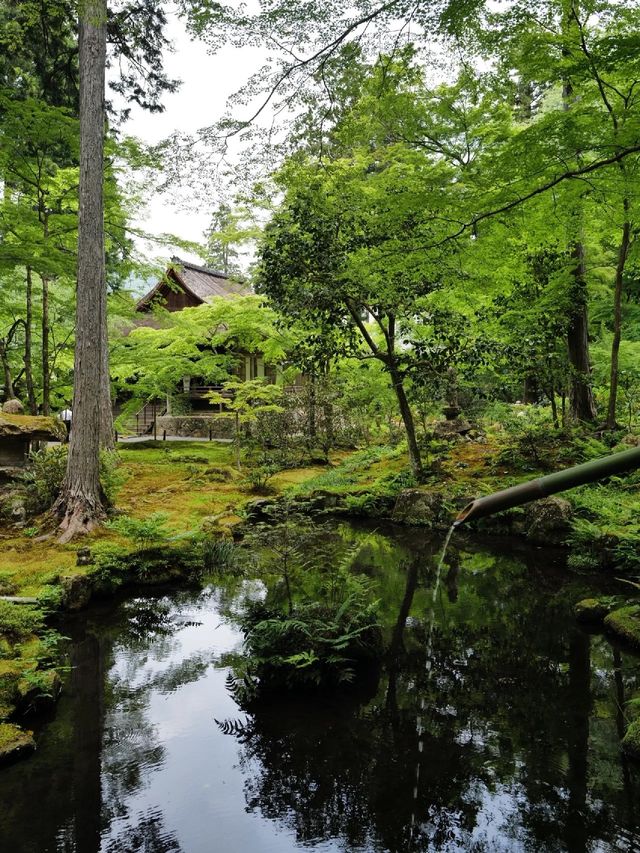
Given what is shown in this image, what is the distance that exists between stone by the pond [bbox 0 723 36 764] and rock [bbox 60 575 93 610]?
7.88 ft

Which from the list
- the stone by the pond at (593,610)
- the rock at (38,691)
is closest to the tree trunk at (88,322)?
the rock at (38,691)

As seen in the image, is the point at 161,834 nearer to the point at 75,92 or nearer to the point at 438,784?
the point at 438,784

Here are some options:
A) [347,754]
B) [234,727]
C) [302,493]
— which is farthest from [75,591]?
[302,493]

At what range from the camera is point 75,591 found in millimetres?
6285

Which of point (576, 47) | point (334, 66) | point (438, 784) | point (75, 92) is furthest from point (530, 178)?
point (75, 92)

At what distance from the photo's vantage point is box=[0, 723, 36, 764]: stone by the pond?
11.8 feet

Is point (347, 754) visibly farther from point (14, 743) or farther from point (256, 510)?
point (256, 510)

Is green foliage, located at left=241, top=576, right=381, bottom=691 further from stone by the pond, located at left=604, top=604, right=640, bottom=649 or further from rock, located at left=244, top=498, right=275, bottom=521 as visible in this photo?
rock, located at left=244, top=498, right=275, bottom=521

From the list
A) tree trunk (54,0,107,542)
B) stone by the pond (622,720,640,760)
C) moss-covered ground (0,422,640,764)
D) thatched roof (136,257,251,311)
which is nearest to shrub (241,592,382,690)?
moss-covered ground (0,422,640,764)

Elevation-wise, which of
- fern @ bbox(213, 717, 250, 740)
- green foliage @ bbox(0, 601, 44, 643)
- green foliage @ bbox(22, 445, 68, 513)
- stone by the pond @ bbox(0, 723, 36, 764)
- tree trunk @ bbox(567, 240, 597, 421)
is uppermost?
tree trunk @ bbox(567, 240, 597, 421)

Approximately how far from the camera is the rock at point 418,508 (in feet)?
33.0

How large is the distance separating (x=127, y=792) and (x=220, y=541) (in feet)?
16.0

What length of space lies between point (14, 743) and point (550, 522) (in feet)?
25.2

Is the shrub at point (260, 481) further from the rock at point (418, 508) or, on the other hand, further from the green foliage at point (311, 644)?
the green foliage at point (311, 644)
